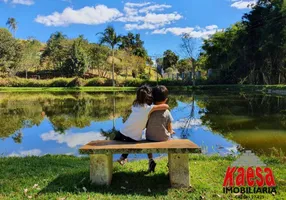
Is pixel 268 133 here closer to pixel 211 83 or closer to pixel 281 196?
pixel 281 196

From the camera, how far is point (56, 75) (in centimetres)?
5003

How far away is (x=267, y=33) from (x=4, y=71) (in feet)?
125

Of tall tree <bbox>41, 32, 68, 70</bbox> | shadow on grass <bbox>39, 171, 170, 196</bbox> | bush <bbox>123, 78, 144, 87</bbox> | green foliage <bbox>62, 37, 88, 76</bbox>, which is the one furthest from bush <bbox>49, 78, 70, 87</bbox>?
shadow on grass <bbox>39, 171, 170, 196</bbox>

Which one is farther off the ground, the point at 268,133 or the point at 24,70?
the point at 24,70

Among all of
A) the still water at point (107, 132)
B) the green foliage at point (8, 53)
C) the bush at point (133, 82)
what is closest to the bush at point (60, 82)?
the bush at point (133, 82)

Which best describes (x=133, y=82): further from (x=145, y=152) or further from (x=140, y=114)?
(x=145, y=152)

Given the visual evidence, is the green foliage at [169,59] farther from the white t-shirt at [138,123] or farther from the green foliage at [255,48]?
the white t-shirt at [138,123]

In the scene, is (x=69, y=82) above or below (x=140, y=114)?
above

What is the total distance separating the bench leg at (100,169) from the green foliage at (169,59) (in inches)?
2058

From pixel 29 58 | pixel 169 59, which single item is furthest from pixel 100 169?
pixel 169 59

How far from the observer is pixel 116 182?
352 centimetres

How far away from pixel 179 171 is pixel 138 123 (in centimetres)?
79

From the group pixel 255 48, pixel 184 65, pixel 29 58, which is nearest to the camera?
pixel 255 48

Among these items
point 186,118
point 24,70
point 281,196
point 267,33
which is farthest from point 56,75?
point 281,196
